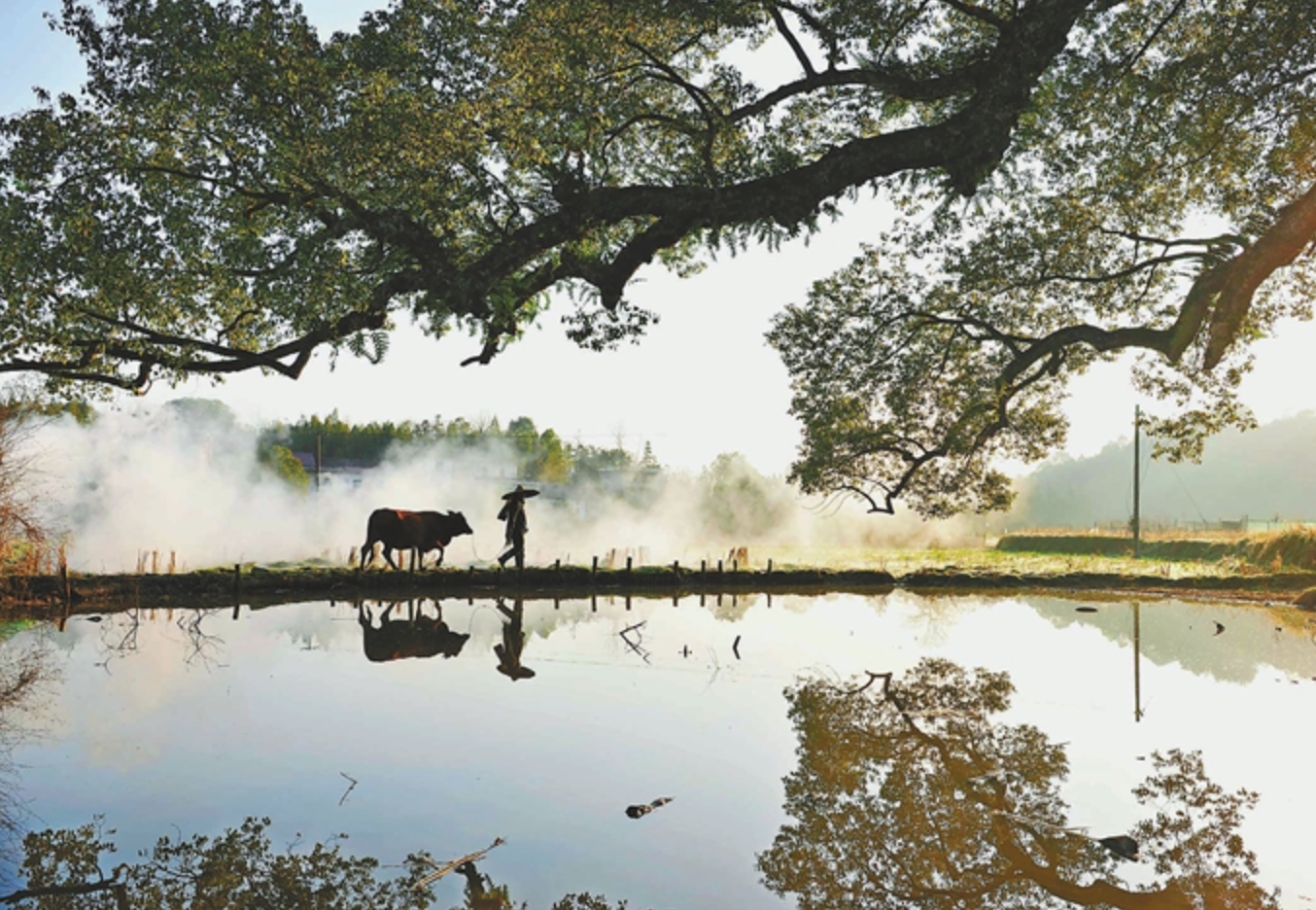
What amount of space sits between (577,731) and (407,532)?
14.7m

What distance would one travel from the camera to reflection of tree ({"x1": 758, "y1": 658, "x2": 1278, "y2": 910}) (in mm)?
4535

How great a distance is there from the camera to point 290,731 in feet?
24.7

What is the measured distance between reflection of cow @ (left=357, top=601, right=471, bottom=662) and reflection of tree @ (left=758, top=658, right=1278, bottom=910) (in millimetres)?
5444

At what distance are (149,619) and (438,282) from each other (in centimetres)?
1042

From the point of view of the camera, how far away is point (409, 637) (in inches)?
507

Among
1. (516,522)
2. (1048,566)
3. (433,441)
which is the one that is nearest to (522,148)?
(516,522)

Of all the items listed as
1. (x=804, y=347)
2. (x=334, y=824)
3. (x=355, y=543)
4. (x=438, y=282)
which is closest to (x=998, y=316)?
(x=804, y=347)

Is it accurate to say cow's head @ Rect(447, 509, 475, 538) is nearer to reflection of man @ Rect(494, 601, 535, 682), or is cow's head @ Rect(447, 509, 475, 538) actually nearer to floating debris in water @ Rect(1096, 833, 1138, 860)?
reflection of man @ Rect(494, 601, 535, 682)

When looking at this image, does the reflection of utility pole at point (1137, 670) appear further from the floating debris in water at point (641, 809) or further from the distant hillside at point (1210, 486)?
the distant hillside at point (1210, 486)

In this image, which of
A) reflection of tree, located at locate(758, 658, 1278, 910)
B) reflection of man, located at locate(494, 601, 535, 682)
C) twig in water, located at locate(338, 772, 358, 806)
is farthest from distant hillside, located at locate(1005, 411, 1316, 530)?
twig in water, located at locate(338, 772, 358, 806)

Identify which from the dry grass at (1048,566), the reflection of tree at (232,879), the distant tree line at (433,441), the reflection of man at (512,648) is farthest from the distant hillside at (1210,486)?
the reflection of tree at (232,879)

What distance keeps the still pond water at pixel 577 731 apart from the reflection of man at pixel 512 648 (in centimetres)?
7

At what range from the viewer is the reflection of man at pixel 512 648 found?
10.1 metres

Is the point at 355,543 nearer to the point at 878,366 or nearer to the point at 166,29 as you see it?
the point at 878,366
